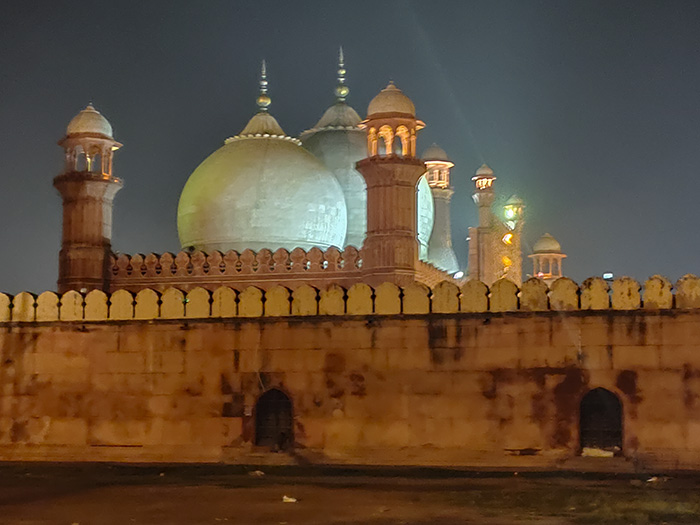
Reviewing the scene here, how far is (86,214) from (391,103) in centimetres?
510

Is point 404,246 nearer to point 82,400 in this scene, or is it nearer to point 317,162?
point 317,162

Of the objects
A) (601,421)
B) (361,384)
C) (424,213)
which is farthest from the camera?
(424,213)

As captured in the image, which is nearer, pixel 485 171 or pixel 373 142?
pixel 373 142

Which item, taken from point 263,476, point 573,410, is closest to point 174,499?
point 263,476

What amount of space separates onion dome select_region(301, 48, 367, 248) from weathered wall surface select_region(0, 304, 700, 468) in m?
7.32

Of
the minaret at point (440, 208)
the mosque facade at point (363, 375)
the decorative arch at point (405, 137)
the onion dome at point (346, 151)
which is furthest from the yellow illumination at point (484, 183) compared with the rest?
the mosque facade at point (363, 375)

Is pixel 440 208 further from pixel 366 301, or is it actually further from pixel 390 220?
pixel 366 301

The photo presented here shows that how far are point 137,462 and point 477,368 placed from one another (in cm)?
380

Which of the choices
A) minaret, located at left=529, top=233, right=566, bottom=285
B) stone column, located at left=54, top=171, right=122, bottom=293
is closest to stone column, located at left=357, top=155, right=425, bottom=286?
stone column, located at left=54, top=171, right=122, bottom=293

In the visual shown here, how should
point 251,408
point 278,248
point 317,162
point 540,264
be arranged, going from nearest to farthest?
point 251,408, point 278,248, point 317,162, point 540,264

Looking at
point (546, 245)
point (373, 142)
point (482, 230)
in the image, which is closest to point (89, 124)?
point (373, 142)

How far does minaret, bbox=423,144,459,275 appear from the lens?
2277 cm

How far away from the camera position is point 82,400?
33.7ft

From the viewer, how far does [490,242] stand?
26000 mm
